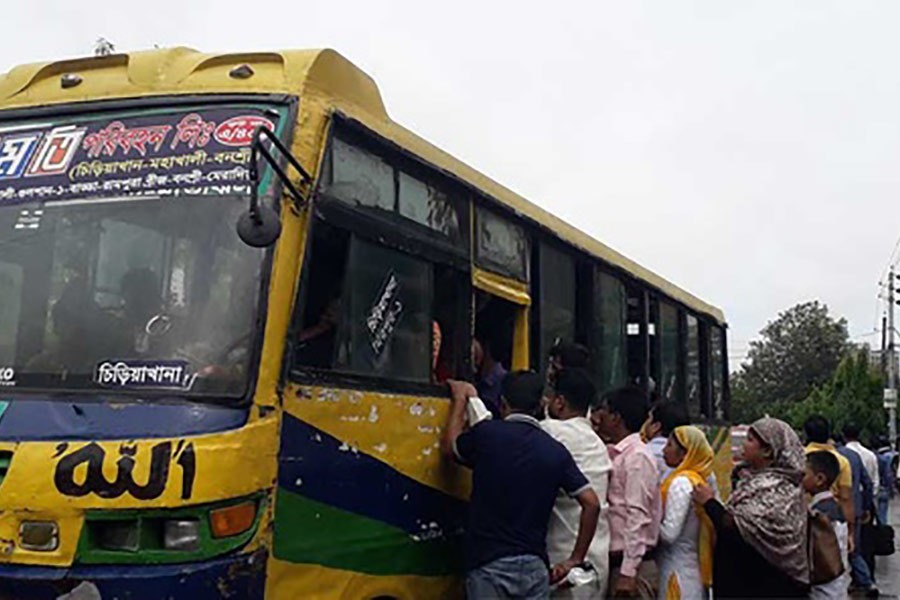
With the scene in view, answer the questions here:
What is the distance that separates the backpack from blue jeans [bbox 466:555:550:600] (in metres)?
1.34

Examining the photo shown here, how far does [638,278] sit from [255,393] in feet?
18.0

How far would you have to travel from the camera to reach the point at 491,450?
516cm

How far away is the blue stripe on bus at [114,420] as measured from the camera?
393 cm

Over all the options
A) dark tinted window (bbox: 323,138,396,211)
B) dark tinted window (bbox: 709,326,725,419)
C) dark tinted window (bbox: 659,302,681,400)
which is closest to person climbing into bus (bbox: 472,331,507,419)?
dark tinted window (bbox: 323,138,396,211)

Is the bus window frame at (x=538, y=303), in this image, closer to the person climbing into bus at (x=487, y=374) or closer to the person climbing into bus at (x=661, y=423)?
the person climbing into bus at (x=487, y=374)

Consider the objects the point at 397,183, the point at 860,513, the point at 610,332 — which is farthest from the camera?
the point at 860,513

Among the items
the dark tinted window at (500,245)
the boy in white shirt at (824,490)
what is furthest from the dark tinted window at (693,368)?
the dark tinted window at (500,245)

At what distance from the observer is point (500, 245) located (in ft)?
20.5

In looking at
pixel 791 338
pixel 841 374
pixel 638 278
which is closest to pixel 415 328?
pixel 638 278

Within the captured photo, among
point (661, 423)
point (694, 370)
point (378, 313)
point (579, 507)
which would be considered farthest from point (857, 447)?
point (378, 313)

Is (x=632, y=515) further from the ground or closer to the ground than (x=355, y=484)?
closer to the ground

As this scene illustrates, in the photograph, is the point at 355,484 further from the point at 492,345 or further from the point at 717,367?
the point at 717,367

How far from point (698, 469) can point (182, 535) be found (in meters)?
2.80

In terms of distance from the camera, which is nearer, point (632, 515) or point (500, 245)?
point (632, 515)
